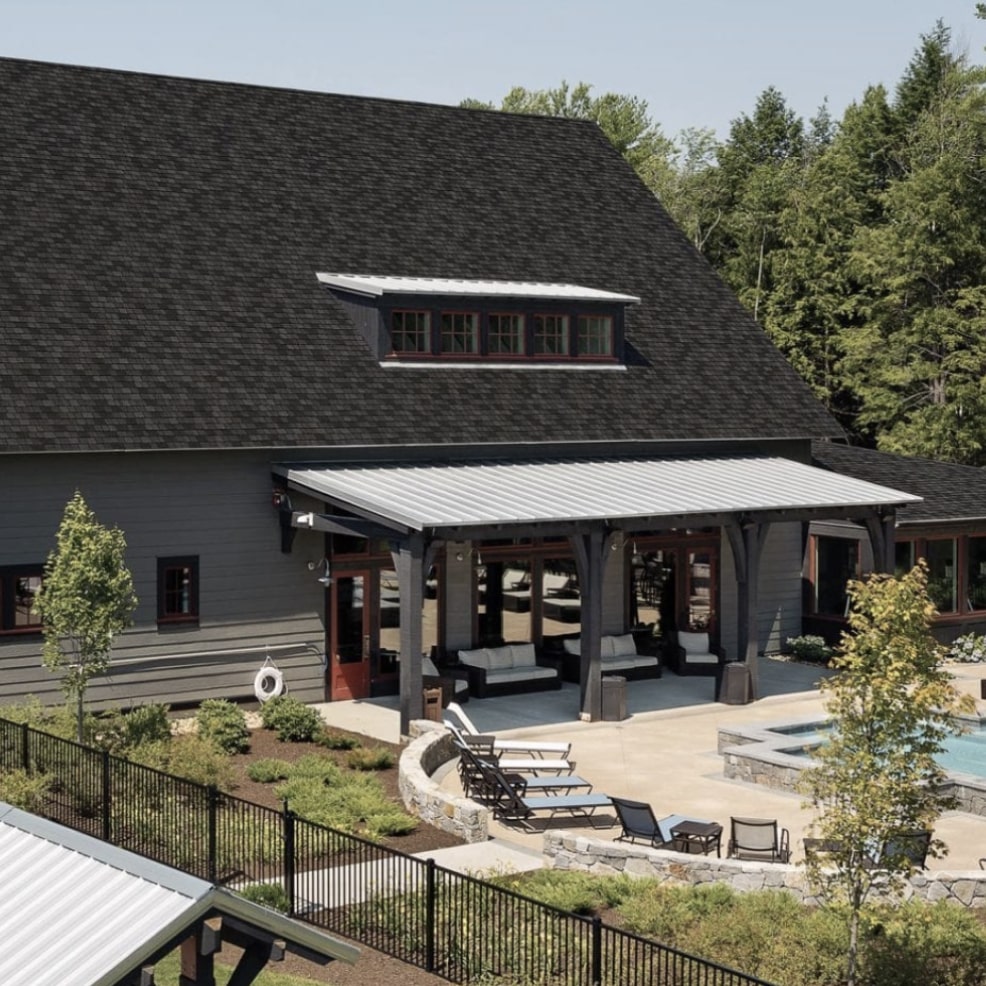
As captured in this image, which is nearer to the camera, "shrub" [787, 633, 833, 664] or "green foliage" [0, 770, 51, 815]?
"green foliage" [0, 770, 51, 815]

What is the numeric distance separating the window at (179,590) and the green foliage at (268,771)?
4.80 meters

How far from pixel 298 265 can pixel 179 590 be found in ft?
23.7

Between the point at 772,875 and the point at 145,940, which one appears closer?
the point at 145,940

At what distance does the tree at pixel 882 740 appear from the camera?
14.1m

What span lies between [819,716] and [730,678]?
2.19 metres

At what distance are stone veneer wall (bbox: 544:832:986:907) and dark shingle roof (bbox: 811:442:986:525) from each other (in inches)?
660

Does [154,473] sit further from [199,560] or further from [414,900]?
[414,900]

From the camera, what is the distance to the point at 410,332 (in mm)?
30734

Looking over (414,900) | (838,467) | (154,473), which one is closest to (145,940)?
(414,900)

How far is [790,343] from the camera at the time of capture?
2248 inches

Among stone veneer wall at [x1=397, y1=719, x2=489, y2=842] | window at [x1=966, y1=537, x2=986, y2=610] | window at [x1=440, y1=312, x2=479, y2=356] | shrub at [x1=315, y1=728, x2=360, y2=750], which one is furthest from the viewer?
window at [x1=966, y1=537, x2=986, y2=610]

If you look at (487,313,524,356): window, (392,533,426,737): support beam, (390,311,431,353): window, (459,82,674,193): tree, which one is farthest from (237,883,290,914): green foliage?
(459,82,674,193): tree

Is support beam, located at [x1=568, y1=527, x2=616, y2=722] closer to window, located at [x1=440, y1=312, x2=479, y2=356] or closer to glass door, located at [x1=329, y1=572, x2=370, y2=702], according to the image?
glass door, located at [x1=329, y1=572, x2=370, y2=702]

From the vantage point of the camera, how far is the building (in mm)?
26453
